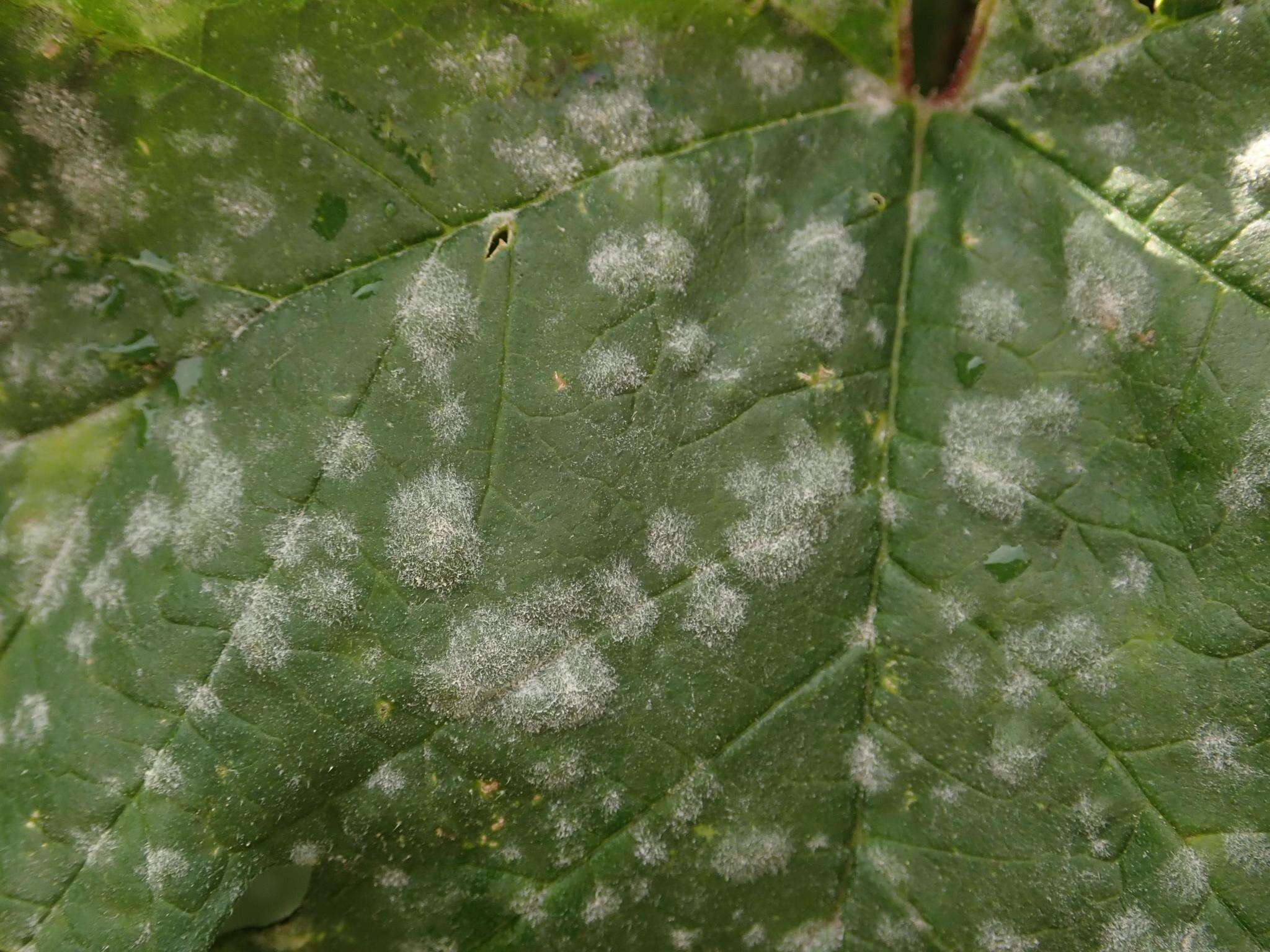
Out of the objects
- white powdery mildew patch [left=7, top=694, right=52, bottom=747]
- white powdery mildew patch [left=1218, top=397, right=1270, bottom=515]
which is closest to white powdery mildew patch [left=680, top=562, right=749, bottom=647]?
white powdery mildew patch [left=1218, top=397, right=1270, bottom=515]

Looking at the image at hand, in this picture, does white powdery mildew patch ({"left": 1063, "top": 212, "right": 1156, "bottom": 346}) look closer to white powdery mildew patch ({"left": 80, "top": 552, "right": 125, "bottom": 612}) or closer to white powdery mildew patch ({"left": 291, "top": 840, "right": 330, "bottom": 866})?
white powdery mildew patch ({"left": 291, "top": 840, "right": 330, "bottom": 866})

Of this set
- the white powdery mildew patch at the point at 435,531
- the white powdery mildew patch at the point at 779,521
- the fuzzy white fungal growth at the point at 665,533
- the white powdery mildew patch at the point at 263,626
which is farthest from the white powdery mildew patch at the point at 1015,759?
the white powdery mildew patch at the point at 263,626

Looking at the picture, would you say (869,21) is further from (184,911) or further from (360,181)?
(184,911)

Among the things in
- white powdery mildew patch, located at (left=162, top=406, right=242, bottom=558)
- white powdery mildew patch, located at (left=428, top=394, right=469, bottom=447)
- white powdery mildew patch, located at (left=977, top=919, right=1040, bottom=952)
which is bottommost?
white powdery mildew patch, located at (left=977, top=919, right=1040, bottom=952)

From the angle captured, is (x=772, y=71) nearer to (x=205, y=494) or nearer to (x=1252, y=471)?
(x=1252, y=471)

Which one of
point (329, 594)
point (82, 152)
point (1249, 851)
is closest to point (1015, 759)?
point (1249, 851)

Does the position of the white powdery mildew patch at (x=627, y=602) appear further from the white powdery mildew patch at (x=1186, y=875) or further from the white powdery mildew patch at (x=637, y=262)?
the white powdery mildew patch at (x=1186, y=875)
